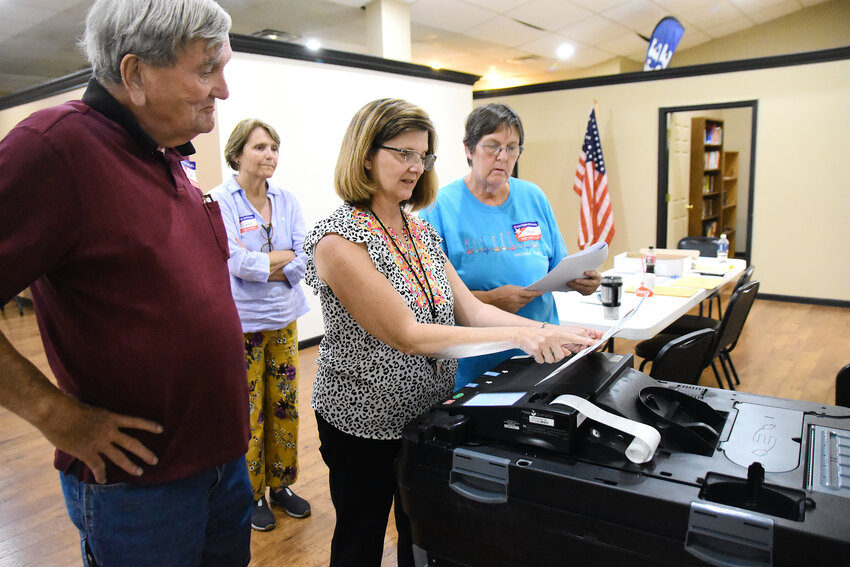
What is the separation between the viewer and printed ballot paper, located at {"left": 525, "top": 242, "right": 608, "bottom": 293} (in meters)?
1.72

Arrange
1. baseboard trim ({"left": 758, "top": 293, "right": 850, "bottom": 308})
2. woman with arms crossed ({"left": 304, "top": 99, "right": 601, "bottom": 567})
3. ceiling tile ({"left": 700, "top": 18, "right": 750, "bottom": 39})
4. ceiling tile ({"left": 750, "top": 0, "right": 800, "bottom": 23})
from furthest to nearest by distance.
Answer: ceiling tile ({"left": 700, "top": 18, "right": 750, "bottom": 39}), ceiling tile ({"left": 750, "top": 0, "right": 800, "bottom": 23}), baseboard trim ({"left": 758, "top": 293, "right": 850, "bottom": 308}), woman with arms crossed ({"left": 304, "top": 99, "right": 601, "bottom": 567})

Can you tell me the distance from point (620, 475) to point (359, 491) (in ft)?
2.19

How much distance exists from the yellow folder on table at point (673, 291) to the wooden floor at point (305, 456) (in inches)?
42.6

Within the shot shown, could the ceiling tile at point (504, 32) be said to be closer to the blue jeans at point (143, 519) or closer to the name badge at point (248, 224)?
the name badge at point (248, 224)

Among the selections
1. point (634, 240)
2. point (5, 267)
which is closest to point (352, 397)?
point (5, 267)

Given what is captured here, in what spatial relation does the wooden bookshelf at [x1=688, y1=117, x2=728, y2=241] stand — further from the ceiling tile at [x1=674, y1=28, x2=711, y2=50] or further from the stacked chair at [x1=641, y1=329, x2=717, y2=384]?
the stacked chair at [x1=641, y1=329, x2=717, y2=384]

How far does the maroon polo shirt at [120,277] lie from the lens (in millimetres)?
797

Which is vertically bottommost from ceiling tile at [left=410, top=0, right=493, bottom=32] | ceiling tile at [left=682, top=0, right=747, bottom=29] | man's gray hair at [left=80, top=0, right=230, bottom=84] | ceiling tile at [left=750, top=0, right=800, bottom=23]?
man's gray hair at [left=80, top=0, right=230, bottom=84]

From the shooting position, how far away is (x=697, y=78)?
6637mm

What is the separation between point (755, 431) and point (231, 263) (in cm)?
184

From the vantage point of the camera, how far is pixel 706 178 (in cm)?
884

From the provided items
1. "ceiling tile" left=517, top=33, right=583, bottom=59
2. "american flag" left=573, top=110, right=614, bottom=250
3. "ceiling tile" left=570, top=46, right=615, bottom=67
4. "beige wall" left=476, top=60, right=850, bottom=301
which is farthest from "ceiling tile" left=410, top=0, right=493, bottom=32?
"ceiling tile" left=570, top=46, right=615, bottom=67

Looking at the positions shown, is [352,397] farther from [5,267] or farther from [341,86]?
[341,86]

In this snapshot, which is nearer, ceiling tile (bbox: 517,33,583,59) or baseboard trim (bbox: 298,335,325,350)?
baseboard trim (bbox: 298,335,325,350)
